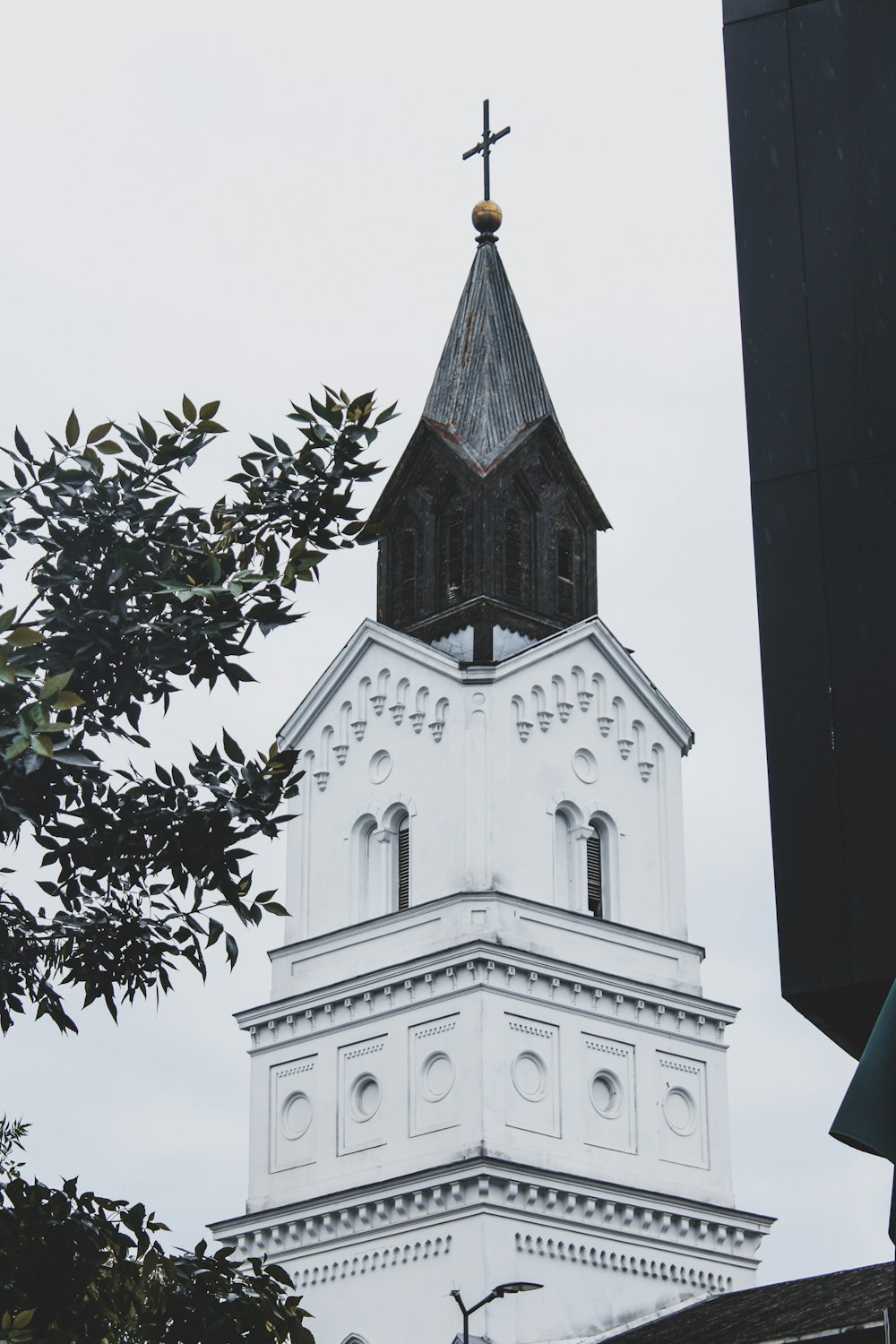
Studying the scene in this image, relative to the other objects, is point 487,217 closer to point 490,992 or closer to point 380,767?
point 380,767

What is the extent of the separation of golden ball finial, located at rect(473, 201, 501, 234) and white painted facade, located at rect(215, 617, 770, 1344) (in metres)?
9.96

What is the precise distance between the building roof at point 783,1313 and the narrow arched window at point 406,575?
15.4 m

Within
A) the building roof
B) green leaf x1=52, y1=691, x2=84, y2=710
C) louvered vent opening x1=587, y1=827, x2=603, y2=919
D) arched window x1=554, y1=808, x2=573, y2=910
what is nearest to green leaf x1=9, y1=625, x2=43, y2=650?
green leaf x1=52, y1=691, x2=84, y2=710

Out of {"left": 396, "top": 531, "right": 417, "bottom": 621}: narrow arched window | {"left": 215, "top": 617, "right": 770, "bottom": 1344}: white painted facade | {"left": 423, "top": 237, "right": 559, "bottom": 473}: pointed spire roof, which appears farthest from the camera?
{"left": 423, "top": 237, "right": 559, "bottom": 473}: pointed spire roof

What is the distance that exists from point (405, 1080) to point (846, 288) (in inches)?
1414

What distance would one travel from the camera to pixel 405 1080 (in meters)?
45.4

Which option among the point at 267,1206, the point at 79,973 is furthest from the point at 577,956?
the point at 79,973

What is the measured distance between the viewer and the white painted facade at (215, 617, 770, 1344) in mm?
43656

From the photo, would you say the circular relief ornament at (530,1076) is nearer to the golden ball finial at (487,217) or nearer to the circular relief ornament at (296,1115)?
the circular relief ornament at (296,1115)

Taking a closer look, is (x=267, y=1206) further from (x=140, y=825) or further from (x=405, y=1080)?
(x=140, y=825)

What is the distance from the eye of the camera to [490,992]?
4481 centimetres

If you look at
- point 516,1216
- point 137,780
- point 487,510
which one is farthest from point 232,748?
point 487,510

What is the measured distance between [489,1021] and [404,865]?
16.1ft

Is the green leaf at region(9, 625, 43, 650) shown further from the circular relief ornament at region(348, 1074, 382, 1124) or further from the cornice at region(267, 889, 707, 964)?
the circular relief ornament at region(348, 1074, 382, 1124)
